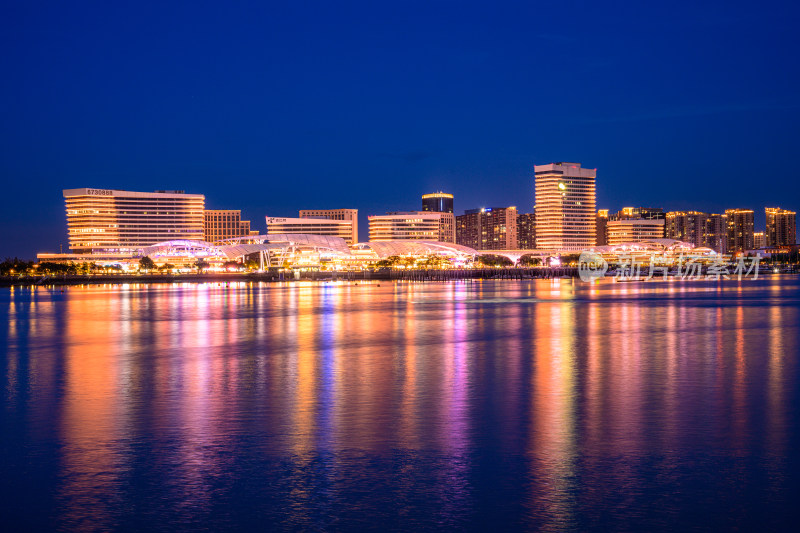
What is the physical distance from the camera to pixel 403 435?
13.0 meters

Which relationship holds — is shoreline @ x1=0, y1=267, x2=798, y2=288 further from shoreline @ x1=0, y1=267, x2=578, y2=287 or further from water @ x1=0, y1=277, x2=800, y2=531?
water @ x1=0, y1=277, x2=800, y2=531

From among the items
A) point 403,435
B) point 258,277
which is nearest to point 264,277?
point 258,277

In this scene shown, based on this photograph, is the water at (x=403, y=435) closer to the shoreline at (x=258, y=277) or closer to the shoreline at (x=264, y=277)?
the shoreline at (x=264, y=277)

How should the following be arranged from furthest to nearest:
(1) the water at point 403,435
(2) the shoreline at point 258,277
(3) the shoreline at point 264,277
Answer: (2) the shoreline at point 258,277 → (3) the shoreline at point 264,277 → (1) the water at point 403,435

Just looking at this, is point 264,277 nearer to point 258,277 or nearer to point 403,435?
point 258,277

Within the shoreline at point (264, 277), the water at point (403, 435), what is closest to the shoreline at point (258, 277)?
the shoreline at point (264, 277)

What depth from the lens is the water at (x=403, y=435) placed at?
30.1 ft

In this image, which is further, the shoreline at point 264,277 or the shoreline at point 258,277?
the shoreline at point 258,277

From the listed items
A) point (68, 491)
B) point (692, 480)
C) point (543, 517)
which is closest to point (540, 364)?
point (692, 480)

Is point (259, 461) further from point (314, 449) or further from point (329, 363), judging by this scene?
point (329, 363)

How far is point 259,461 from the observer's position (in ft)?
37.1

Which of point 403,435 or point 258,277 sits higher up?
point 258,277

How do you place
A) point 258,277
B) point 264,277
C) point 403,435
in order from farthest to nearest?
1. point 264,277
2. point 258,277
3. point 403,435

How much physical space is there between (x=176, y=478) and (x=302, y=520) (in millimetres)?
2526
